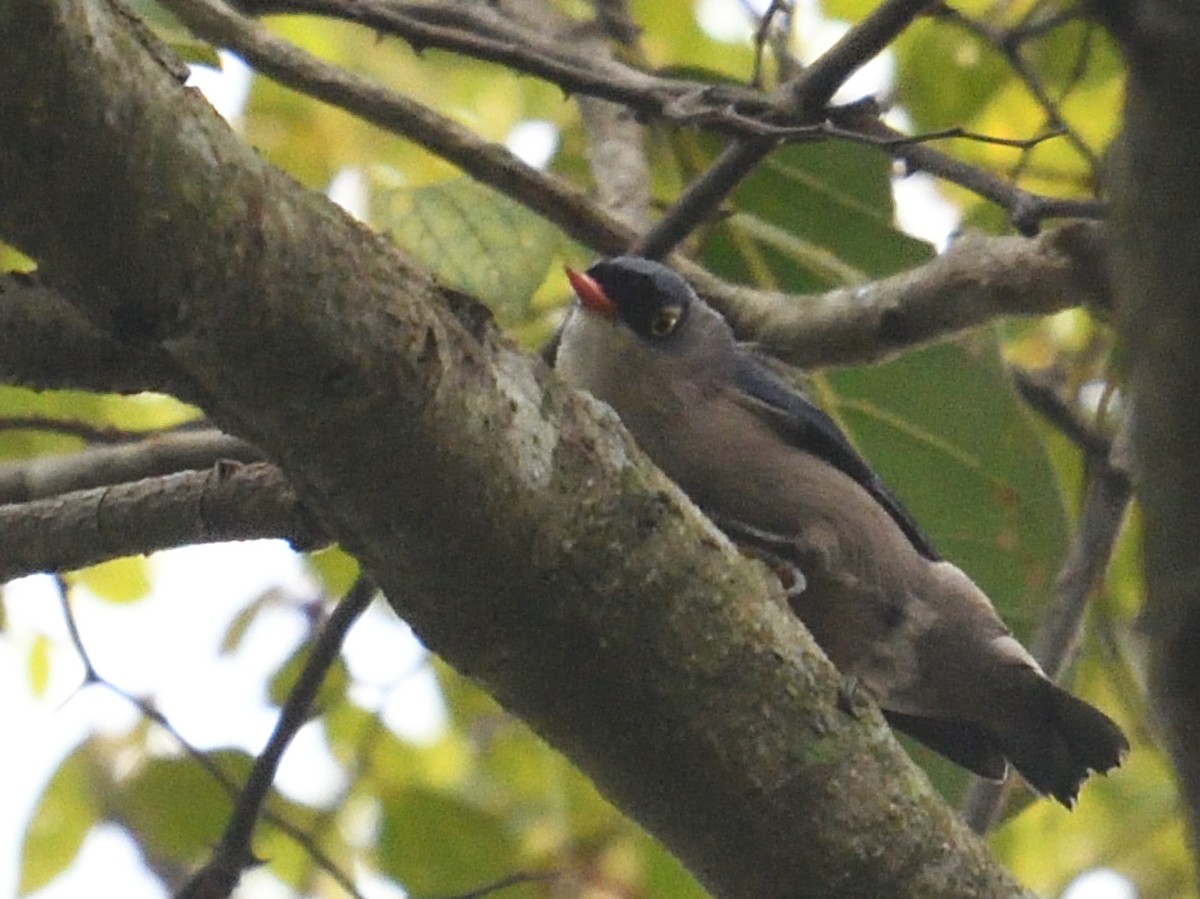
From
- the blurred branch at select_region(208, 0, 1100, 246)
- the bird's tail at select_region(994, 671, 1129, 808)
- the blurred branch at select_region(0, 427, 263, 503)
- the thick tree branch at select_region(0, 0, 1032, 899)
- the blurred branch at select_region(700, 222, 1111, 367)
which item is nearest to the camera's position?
the thick tree branch at select_region(0, 0, 1032, 899)

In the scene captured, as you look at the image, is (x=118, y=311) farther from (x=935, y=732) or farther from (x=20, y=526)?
(x=935, y=732)

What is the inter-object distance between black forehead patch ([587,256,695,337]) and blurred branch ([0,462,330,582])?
1.29 m

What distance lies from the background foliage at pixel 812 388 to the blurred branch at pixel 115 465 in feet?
2.16

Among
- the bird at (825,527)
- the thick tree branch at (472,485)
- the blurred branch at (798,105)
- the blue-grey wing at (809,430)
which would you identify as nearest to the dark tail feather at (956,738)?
the bird at (825,527)

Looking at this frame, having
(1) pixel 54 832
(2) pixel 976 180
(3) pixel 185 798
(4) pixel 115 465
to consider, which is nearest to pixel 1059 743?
(2) pixel 976 180

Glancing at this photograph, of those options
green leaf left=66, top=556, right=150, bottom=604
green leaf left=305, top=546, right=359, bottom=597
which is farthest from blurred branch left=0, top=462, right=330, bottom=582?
green leaf left=66, top=556, right=150, bottom=604

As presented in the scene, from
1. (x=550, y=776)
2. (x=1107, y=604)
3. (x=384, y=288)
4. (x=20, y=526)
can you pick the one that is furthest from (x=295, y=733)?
(x=1107, y=604)

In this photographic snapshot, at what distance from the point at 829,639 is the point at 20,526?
1856mm

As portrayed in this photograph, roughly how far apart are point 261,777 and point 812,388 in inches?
71.7

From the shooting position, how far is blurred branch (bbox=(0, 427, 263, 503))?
357 cm

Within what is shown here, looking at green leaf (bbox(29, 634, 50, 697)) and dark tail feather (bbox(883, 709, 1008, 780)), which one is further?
green leaf (bbox(29, 634, 50, 697))

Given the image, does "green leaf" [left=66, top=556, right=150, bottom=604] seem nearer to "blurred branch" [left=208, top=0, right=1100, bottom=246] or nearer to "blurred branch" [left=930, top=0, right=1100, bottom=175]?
"blurred branch" [left=208, top=0, right=1100, bottom=246]

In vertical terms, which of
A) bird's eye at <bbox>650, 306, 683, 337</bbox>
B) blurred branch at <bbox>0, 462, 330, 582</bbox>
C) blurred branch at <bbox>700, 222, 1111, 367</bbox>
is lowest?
blurred branch at <bbox>0, 462, 330, 582</bbox>

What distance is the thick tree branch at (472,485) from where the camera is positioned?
1.86 meters
